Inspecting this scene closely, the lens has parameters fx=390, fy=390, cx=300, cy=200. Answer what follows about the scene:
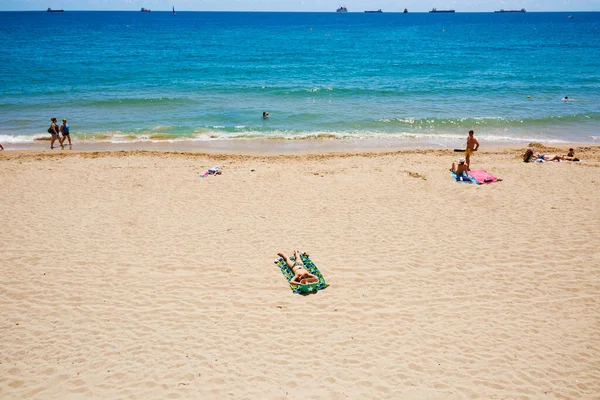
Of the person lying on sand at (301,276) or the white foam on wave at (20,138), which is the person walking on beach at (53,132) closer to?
the white foam on wave at (20,138)

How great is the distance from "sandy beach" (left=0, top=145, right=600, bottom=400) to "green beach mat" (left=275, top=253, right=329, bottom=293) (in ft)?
A: 0.59

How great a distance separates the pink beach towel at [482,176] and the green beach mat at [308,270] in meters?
7.37

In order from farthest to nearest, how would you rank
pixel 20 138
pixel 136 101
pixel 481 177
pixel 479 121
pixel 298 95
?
pixel 298 95 < pixel 136 101 < pixel 479 121 < pixel 20 138 < pixel 481 177

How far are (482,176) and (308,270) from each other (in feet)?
26.3

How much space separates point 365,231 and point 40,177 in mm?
11076

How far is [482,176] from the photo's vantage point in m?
12.9

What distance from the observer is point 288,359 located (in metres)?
5.86

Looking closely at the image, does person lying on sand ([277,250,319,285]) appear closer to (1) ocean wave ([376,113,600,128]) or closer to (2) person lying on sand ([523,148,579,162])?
(2) person lying on sand ([523,148,579,162])

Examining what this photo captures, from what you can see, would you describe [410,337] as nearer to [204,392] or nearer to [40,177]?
[204,392]

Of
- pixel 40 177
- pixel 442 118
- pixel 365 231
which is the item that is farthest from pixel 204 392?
pixel 442 118

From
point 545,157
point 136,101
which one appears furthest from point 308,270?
point 136,101

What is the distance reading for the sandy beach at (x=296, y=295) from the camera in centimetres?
556

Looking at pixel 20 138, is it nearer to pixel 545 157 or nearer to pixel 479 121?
pixel 545 157

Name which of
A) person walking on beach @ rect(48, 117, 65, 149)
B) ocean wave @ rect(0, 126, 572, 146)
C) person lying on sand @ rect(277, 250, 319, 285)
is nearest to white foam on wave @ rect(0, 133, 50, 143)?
ocean wave @ rect(0, 126, 572, 146)
